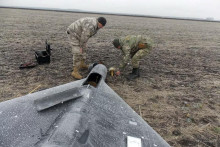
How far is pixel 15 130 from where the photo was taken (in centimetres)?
239

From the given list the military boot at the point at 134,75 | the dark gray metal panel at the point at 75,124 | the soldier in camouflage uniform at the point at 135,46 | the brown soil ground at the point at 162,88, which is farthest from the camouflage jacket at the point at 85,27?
the dark gray metal panel at the point at 75,124

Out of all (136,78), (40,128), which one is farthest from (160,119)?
(40,128)

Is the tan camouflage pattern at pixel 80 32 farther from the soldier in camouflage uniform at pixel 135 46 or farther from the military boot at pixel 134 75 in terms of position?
the military boot at pixel 134 75

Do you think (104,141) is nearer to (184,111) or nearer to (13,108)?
(13,108)

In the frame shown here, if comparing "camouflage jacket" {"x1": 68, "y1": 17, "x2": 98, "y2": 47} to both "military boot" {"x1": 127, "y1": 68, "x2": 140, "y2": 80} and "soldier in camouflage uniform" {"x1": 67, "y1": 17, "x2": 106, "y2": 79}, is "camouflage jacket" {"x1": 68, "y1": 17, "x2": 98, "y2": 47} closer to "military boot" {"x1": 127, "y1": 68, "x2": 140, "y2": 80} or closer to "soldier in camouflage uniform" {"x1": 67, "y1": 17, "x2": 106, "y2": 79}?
"soldier in camouflage uniform" {"x1": 67, "y1": 17, "x2": 106, "y2": 79}

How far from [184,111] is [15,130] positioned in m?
4.70

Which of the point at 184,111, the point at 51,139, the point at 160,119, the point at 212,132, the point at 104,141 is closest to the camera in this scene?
the point at 51,139

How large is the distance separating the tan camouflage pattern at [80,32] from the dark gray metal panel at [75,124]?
12.6 ft

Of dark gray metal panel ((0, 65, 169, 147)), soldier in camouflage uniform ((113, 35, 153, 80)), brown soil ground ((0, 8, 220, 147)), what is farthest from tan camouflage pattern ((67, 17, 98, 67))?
dark gray metal panel ((0, 65, 169, 147))

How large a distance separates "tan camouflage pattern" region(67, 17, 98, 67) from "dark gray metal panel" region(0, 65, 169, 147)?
3845 millimetres

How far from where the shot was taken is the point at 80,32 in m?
7.00

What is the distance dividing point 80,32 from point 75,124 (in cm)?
534

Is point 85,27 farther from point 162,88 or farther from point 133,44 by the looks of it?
point 162,88

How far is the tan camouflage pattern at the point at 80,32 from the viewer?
21.7 feet
